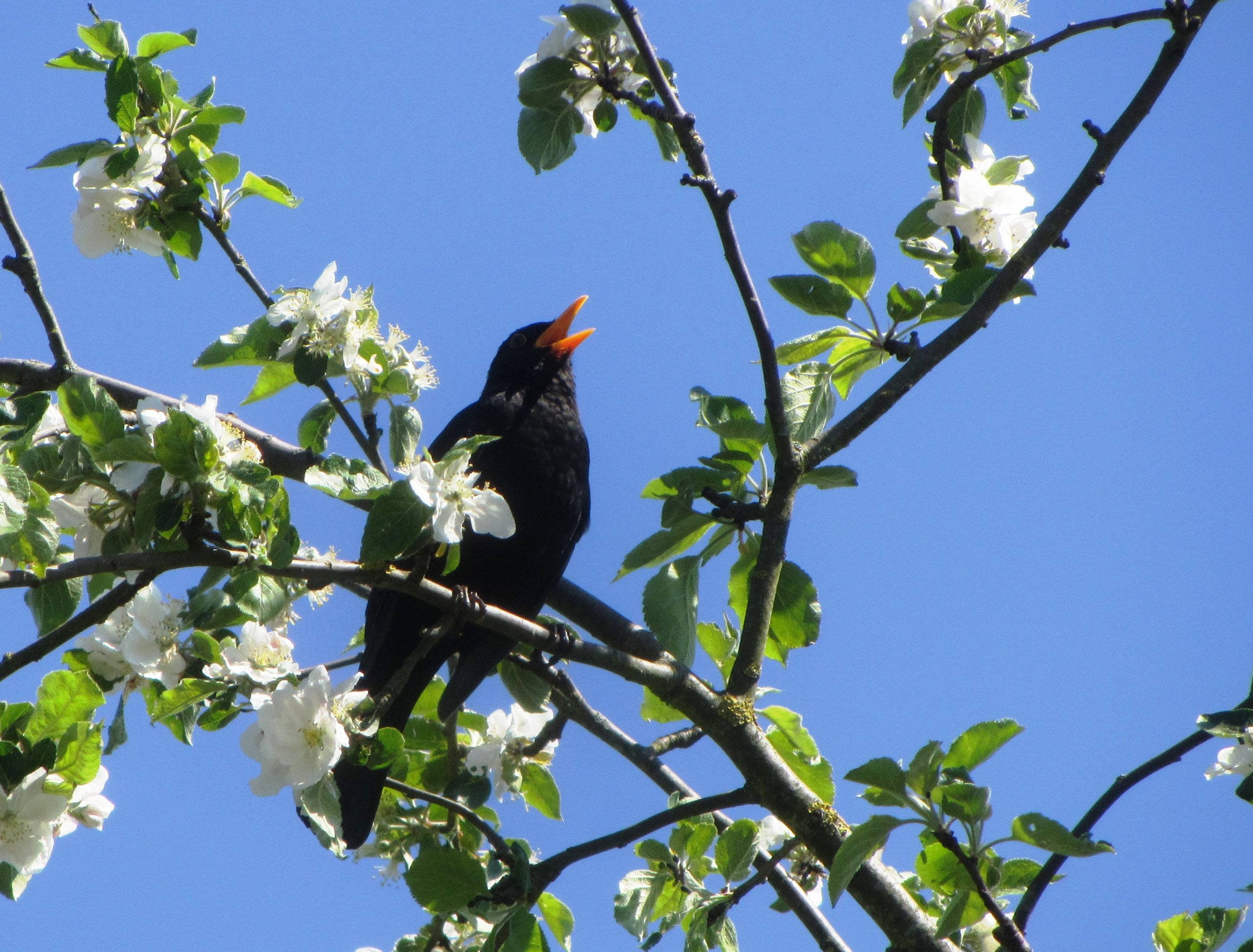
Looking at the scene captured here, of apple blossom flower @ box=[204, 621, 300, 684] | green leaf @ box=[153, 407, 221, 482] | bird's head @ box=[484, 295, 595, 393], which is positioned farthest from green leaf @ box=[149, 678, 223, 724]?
bird's head @ box=[484, 295, 595, 393]

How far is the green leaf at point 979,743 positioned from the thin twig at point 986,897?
0.12m

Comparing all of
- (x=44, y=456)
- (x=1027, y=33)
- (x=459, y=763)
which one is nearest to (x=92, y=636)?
(x=44, y=456)

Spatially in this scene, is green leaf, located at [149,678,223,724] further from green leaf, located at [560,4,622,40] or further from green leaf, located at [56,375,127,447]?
green leaf, located at [560,4,622,40]

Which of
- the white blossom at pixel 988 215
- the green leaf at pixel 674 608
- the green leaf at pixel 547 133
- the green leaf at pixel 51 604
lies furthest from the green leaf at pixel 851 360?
the green leaf at pixel 51 604

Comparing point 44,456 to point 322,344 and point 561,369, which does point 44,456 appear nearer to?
point 322,344

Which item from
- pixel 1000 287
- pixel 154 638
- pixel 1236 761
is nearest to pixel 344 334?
pixel 154 638

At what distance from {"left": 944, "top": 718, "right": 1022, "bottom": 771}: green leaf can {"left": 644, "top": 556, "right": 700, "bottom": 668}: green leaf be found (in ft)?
2.20

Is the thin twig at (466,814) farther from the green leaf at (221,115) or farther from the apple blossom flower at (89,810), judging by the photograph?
the green leaf at (221,115)

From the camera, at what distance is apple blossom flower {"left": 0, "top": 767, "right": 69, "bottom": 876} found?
67.7 inches

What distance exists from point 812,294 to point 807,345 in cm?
15

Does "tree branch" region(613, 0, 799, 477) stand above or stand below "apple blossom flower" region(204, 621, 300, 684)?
above

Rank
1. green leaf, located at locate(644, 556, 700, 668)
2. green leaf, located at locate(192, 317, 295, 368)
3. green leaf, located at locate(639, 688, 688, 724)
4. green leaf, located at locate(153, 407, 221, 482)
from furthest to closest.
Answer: green leaf, located at locate(639, 688, 688, 724) → green leaf, located at locate(644, 556, 700, 668) → green leaf, located at locate(192, 317, 295, 368) → green leaf, located at locate(153, 407, 221, 482)

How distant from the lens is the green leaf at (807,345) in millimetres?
2525

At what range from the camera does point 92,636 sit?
86.7 inches
